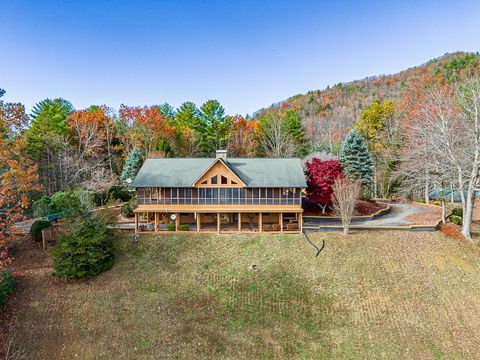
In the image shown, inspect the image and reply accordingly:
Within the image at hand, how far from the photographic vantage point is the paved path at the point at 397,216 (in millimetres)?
25438

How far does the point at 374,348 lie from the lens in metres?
14.2

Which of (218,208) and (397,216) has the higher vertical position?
(218,208)

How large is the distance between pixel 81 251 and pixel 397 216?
27057 mm

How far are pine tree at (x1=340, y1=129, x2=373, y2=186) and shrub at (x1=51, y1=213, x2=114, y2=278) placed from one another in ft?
87.9

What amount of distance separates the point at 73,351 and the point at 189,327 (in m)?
5.64

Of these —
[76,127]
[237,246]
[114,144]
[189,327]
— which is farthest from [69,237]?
[114,144]

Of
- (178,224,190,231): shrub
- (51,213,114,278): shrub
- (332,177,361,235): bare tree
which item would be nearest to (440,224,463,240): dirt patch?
(332,177,361,235): bare tree

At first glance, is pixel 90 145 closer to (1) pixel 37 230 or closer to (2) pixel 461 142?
(1) pixel 37 230

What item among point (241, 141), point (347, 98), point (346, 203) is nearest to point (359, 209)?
point (346, 203)

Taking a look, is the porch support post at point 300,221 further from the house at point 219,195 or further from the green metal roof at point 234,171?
the green metal roof at point 234,171

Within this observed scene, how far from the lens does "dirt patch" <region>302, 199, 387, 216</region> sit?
2872 centimetres

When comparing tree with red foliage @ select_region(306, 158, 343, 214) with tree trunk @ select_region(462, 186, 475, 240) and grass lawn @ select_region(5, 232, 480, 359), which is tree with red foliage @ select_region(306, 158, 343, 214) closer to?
grass lawn @ select_region(5, 232, 480, 359)

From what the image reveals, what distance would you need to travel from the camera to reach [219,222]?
76.5ft

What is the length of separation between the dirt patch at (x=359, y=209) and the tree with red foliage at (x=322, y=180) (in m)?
1.52
